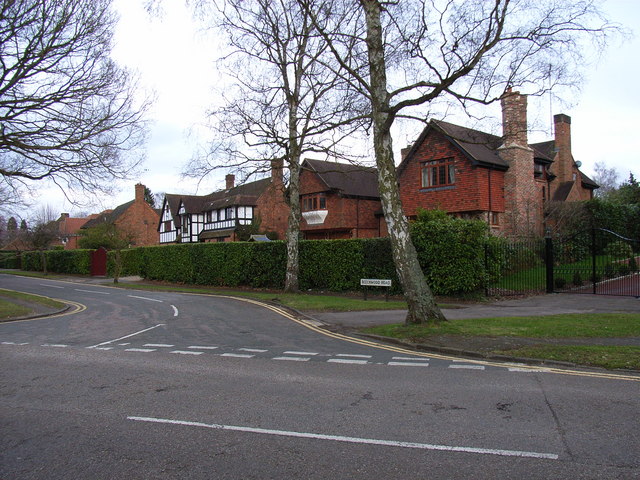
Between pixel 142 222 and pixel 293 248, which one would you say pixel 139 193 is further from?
pixel 293 248

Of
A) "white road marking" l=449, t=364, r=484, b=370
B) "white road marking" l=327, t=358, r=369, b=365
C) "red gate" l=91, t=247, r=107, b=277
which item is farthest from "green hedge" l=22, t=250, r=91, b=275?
"white road marking" l=449, t=364, r=484, b=370

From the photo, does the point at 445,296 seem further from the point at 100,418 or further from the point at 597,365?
the point at 100,418

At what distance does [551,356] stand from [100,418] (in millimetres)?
7229

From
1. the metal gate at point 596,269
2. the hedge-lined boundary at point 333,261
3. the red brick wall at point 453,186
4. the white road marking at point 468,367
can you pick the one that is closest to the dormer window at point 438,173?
the red brick wall at point 453,186

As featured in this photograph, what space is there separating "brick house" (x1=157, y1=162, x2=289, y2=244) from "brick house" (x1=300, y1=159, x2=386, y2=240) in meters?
7.77

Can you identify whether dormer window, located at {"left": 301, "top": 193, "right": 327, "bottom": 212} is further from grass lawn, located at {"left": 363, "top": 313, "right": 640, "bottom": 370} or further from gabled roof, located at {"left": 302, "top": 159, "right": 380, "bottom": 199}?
grass lawn, located at {"left": 363, "top": 313, "right": 640, "bottom": 370}

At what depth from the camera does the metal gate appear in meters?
17.9

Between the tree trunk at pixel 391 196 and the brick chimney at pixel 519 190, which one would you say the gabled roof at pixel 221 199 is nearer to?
the brick chimney at pixel 519 190

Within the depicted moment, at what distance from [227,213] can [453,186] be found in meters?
28.6

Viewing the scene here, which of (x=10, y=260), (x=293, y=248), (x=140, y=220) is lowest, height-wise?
(x=10, y=260)

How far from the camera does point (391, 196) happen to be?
11.9 m

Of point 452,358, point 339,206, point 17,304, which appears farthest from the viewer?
point 339,206

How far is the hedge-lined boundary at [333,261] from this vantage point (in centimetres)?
1888

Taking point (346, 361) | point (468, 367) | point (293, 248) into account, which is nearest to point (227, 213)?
point (293, 248)
